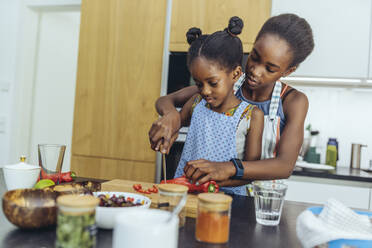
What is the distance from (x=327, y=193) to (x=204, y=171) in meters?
1.38

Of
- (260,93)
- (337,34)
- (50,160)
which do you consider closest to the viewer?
(50,160)

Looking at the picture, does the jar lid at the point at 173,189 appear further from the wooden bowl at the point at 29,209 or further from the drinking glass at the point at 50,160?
the drinking glass at the point at 50,160

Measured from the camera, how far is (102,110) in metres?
2.35

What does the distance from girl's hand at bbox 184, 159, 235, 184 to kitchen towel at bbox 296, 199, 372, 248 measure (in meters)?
0.38

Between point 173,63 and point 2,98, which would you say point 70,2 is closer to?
point 2,98

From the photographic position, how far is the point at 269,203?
0.79 metres

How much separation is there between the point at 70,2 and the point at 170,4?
3.89 feet

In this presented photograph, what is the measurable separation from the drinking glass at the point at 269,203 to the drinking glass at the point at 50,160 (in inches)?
21.7

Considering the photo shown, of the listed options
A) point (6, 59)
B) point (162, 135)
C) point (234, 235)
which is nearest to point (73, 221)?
point (234, 235)

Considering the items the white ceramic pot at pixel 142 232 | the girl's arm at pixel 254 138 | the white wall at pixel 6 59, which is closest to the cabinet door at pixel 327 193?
the girl's arm at pixel 254 138

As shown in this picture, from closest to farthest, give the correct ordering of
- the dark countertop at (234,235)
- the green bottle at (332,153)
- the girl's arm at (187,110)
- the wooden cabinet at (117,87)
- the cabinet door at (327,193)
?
the dark countertop at (234,235) → the girl's arm at (187,110) → the cabinet door at (327,193) → the wooden cabinet at (117,87) → the green bottle at (332,153)

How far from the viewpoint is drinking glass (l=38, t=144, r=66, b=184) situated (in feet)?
2.97

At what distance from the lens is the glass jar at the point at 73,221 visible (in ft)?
1.56

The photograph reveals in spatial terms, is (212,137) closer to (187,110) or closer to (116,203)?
(187,110)
